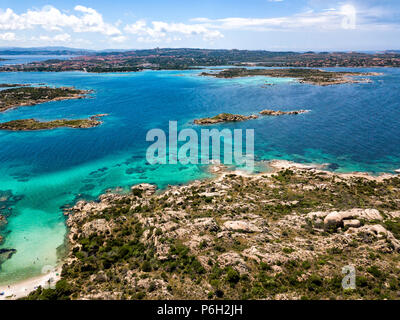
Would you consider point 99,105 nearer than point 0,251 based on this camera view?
No

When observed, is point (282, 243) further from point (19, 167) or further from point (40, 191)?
point (19, 167)

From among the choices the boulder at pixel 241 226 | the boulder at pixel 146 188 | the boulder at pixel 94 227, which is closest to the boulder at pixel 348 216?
the boulder at pixel 241 226

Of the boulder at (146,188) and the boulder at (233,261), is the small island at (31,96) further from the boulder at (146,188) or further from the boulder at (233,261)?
the boulder at (233,261)

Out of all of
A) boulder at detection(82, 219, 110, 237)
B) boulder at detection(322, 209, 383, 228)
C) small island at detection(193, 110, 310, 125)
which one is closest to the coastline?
→ boulder at detection(82, 219, 110, 237)

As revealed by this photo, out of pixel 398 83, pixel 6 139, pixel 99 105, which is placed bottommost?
pixel 6 139
